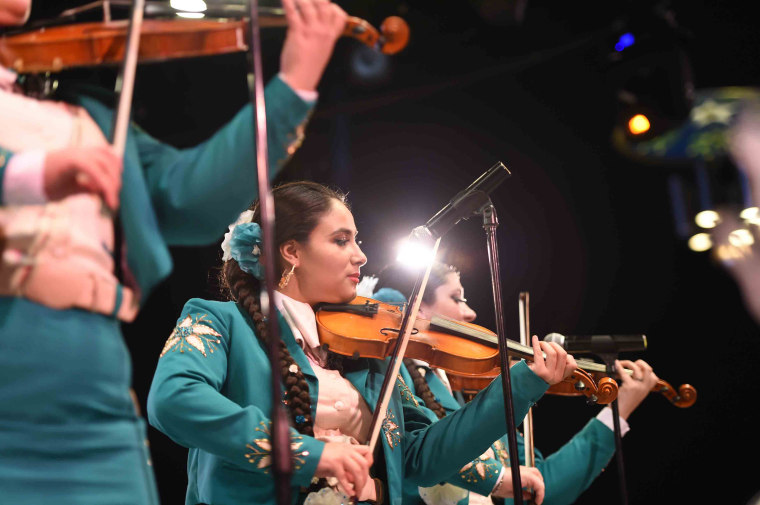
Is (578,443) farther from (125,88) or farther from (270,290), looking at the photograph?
(125,88)

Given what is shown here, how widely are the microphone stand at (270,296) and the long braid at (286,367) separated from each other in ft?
2.15

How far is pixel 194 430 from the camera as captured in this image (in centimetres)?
130

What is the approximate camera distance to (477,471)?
2.09 m

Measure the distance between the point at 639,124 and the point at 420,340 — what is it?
2.36 metres

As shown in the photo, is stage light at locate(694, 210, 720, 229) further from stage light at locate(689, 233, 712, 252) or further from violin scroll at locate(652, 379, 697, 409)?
violin scroll at locate(652, 379, 697, 409)

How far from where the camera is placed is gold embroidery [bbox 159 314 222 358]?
1.45 metres

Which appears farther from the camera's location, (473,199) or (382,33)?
(473,199)

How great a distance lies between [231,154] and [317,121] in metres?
2.91

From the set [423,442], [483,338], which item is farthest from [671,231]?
[423,442]

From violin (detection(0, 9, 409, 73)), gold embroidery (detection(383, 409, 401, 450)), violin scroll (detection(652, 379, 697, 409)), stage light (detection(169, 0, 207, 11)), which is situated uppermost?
stage light (detection(169, 0, 207, 11))

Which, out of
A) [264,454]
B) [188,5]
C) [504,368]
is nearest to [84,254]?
[188,5]

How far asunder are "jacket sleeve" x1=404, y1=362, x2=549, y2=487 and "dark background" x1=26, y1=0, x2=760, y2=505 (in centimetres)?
207

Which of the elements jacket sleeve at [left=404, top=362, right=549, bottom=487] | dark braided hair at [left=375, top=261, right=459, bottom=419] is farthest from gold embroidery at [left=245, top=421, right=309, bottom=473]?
dark braided hair at [left=375, top=261, right=459, bottom=419]

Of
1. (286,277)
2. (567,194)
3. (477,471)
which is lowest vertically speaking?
(477,471)
